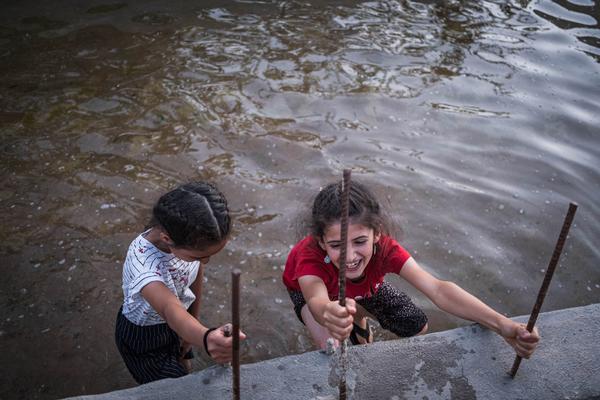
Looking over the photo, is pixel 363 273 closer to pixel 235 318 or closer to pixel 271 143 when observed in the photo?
pixel 235 318

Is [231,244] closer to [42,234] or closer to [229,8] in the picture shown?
[42,234]

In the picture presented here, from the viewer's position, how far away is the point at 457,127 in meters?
4.74

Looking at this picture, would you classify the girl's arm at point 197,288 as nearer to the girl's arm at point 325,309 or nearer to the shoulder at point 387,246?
the girl's arm at point 325,309

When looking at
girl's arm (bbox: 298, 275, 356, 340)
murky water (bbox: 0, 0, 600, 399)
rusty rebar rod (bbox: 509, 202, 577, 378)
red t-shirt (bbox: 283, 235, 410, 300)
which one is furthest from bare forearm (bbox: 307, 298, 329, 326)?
murky water (bbox: 0, 0, 600, 399)

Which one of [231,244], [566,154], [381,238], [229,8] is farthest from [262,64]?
[381,238]

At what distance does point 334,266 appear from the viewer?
2.19 meters

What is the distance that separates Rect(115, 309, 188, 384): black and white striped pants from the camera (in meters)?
2.12

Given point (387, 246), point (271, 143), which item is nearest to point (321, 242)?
point (387, 246)

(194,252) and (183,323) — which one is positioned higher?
(194,252)

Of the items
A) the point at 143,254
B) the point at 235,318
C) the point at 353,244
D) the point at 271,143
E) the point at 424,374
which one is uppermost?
the point at 235,318

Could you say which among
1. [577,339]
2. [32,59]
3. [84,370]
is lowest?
[84,370]

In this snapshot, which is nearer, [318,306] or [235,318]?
[235,318]

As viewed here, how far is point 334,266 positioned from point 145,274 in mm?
785

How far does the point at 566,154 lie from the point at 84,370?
415 centimetres
